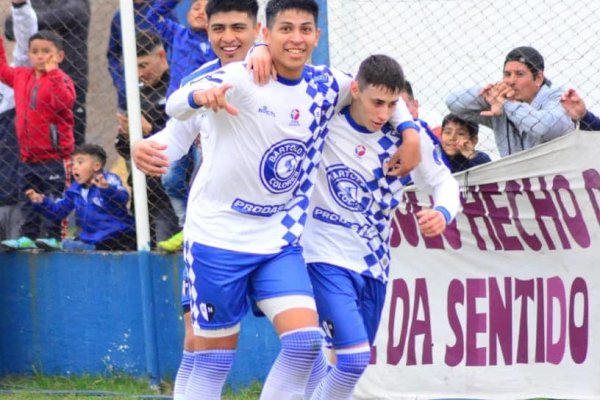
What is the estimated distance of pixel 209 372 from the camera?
626 cm

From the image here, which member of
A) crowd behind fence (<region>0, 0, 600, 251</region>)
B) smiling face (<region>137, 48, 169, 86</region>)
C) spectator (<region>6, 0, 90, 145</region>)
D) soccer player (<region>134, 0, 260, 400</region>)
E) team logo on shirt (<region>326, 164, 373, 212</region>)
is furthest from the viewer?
spectator (<region>6, 0, 90, 145</region>)

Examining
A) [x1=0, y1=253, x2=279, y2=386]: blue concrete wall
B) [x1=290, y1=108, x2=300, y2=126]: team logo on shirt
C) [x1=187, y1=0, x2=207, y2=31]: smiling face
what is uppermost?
[x1=187, y1=0, x2=207, y2=31]: smiling face


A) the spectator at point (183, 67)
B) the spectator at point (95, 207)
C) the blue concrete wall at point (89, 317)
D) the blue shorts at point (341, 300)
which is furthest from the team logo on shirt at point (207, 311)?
the spectator at point (95, 207)

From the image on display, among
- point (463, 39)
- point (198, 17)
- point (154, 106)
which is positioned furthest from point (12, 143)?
point (463, 39)

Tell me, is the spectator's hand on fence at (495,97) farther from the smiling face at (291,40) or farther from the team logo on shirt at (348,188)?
the smiling face at (291,40)

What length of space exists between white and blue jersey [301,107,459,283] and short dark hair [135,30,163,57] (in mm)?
2386

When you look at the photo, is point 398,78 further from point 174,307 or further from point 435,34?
point 174,307

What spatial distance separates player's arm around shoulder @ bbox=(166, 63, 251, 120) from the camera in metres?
5.71

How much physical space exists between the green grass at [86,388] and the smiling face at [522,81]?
241 centimetres

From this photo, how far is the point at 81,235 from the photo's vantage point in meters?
8.72

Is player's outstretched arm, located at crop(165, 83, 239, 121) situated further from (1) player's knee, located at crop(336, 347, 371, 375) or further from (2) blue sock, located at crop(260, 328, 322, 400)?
(1) player's knee, located at crop(336, 347, 371, 375)

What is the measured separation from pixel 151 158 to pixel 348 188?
100 cm

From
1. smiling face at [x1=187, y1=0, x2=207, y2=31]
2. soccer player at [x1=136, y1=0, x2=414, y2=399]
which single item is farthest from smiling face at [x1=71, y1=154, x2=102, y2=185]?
soccer player at [x1=136, y1=0, x2=414, y2=399]

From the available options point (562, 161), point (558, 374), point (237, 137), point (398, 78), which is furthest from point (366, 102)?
point (558, 374)
